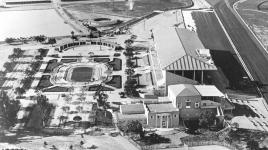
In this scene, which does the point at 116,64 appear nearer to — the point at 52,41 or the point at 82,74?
the point at 82,74

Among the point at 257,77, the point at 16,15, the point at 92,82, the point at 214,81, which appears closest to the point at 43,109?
the point at 92,82

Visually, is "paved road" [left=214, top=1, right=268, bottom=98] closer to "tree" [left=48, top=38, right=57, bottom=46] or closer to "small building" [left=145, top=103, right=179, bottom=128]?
"small building" [left=145, top=103, right=179, bottom=128]

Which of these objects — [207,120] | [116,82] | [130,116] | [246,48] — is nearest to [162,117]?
[130,116]

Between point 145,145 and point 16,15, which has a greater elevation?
point 16,15

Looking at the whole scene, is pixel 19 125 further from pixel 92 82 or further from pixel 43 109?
pixel 92 82

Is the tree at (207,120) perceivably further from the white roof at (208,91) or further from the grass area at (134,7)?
the grass area at (134,7)
